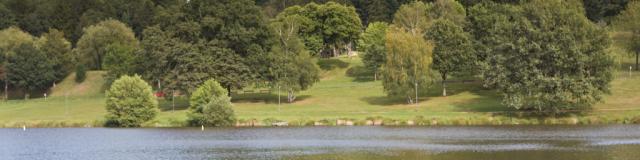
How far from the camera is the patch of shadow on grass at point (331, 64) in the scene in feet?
458

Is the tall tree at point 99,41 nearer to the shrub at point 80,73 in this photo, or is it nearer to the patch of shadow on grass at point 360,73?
the shrub at point 80,73

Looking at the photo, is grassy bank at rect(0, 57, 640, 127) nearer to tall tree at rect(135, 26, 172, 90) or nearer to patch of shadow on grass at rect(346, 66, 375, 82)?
patch of shadow on grass at rect(346, 66, 375, 82)

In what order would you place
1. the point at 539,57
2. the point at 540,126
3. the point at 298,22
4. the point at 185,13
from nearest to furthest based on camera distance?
the point at 540,126 < the point at 539,57 < the point at 185,13 < the point at 298,22

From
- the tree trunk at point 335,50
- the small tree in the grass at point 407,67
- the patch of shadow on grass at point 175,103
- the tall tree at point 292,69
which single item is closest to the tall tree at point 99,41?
the tree trunk at point 335,50

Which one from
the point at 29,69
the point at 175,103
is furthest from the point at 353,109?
the point at 29,69

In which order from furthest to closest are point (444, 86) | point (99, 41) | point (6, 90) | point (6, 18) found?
point (6, 18) < point (99, 41) < point (6, 90) < point (444, 86)

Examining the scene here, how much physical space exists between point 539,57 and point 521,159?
132ft

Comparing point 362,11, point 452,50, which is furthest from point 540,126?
point 362,11

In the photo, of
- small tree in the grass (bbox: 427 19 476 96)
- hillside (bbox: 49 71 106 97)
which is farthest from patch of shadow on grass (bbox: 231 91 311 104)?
hillside (bbox: 49 71 106 97)

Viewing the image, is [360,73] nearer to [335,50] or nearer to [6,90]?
[335,50]

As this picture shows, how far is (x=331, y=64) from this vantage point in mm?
141500

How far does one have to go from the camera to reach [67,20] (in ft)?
606

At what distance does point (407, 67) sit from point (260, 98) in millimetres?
22434

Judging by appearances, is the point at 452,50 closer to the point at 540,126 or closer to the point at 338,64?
the point at 540,126
